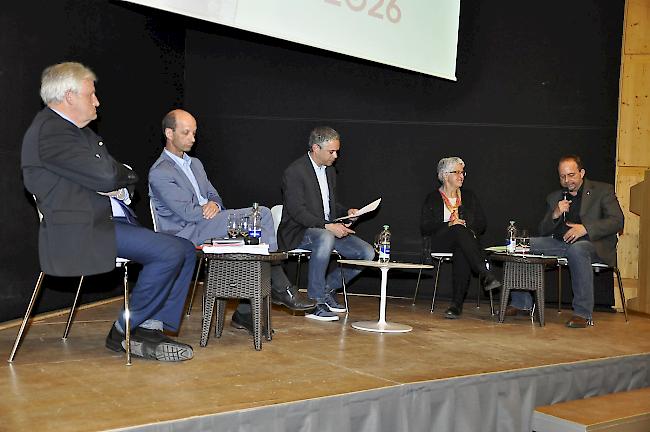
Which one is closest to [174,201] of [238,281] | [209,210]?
[209,210]

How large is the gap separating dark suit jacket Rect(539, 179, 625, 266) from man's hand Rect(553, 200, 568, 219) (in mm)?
49

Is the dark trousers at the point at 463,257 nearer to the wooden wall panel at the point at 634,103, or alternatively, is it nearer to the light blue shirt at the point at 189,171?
the wooden wall panel at the point at 634,103

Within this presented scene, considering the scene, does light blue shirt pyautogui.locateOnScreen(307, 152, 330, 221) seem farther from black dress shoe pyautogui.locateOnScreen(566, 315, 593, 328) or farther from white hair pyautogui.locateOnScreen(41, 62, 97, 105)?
white hair pyautogui.locateOnScreen(41, 62, 97, 105)

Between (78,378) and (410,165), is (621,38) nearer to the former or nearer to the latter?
(410,165)

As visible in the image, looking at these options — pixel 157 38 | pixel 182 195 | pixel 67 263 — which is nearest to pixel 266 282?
pixel 182 195

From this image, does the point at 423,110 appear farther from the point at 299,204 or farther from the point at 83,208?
the point at 83,208

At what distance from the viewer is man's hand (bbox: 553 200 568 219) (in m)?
5.68

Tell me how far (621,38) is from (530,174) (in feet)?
4.26

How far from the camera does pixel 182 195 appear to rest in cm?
445

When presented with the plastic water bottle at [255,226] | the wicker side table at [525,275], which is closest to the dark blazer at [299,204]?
the plastic water bottle at [255,226]

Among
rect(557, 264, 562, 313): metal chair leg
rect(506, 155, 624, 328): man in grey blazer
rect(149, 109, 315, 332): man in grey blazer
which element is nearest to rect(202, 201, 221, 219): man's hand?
rect(149, 109, 315, 332): man in grey blazer

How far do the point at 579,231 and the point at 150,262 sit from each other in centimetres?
322

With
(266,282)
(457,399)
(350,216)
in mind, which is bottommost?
(457,399)

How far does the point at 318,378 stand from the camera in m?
3.54
